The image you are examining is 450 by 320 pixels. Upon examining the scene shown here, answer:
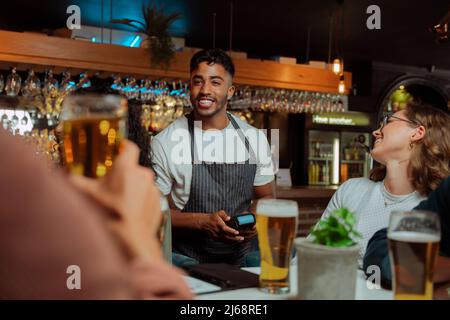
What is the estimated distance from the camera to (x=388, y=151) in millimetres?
2031

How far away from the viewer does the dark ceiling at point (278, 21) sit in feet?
16.0

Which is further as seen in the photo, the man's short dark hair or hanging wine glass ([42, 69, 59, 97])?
hanging wine glass ([42, 69, 59, 97])

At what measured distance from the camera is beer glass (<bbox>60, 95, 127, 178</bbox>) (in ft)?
2.02

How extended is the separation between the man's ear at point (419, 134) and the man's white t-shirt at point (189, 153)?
96cm

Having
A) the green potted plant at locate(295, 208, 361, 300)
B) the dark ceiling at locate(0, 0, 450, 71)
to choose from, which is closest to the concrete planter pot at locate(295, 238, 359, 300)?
the green potted plant at locate(295, 208, 361, 300)

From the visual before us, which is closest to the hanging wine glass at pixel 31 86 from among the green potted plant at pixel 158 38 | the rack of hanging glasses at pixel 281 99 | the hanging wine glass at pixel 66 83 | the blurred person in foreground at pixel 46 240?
the hanging wine glass at pixel 66 83

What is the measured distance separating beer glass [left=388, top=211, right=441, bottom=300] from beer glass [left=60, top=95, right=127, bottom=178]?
0.58m

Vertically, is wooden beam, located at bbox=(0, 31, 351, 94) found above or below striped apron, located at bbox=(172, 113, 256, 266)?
above

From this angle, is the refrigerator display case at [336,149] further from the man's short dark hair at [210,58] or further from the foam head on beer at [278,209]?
the foam head on beer at [278,209]

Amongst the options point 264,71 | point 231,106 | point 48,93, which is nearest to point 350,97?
point 231,106

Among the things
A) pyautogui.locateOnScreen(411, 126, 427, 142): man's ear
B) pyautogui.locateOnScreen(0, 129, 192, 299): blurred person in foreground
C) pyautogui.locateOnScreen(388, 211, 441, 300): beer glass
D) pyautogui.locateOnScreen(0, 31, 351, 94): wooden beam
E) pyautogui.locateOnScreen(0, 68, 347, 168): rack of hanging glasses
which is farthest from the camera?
pyautogui.locateOnScreen(0, 68, 347, 168): rack of hanging glasses

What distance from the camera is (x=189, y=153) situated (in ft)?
8.61

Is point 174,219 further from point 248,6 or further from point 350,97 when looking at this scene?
point 350,97

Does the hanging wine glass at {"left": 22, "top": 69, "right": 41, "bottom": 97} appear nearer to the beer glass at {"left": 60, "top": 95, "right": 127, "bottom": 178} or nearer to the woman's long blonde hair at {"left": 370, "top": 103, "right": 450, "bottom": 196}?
the woman's long blonde hair at {"left": 370, "top": 103, "right": 450, "bottom": 196}
